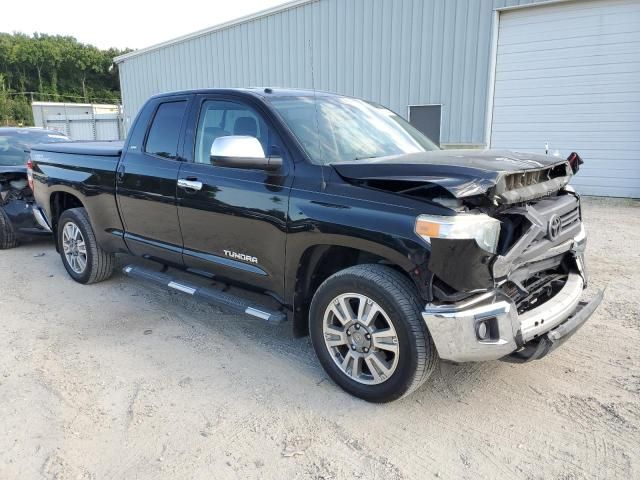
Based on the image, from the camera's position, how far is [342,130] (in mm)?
3766

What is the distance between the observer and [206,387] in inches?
134

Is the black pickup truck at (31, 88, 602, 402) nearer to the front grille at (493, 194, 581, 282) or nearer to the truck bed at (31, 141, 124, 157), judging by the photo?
the front grille at (493, 194, 581, 282)

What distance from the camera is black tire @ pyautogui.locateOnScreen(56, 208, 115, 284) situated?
5.32 meters

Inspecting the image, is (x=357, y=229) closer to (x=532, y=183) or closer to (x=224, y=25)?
(x=532, y=183)

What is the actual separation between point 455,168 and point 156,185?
8.57 feet

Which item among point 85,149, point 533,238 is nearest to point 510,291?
point 533,238

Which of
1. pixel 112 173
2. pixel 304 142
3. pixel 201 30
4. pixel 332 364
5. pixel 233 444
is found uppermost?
pixel 201 30

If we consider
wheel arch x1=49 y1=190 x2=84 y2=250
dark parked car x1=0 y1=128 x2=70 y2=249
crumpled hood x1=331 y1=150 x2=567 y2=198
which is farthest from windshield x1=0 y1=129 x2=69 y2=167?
crumpled hood x1=331 y1=150 x2=567 y2=198

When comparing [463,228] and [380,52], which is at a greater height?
[380,52]

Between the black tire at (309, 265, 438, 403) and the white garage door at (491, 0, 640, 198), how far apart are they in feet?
30.0

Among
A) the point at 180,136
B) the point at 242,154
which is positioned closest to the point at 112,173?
the point at 180,136

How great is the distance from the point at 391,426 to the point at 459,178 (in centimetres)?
146

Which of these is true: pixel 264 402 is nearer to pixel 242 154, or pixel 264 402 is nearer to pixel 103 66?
pixel 242 154

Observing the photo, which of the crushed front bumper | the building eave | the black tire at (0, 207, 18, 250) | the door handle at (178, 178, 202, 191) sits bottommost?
the black tire at (0, 207, 18, 250)
